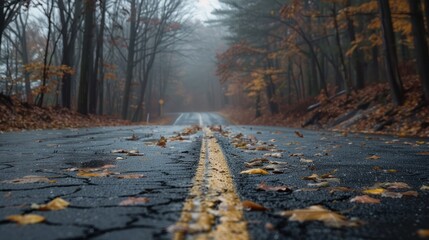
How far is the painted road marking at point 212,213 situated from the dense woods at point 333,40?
1168cm

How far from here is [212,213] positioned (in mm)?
1995

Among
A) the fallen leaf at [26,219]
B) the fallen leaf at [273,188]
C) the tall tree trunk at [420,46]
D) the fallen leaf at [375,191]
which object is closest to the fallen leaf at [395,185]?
the fallen leaf at [375,191]

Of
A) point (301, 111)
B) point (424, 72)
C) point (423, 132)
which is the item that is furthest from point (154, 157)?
point (301, 111)

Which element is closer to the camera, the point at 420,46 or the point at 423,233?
the point at 423,233

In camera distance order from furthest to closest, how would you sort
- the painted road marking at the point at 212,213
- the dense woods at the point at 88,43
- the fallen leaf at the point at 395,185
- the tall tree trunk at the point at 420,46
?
the dense woods at the point at 88,43 → the tall tree trunk at the point at 420,46 → the fallen leaf at the point at 395,185 → the painted road marking at the point at 212,213

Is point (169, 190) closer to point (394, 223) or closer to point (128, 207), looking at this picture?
point (128, 207)

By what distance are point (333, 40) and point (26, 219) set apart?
27.7 meters

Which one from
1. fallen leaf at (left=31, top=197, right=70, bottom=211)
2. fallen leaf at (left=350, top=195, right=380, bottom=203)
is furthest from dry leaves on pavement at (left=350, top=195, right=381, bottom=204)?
fallen leaf at (left=31, top=197, right=70, bottom=211)

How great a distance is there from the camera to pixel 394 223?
1914mm

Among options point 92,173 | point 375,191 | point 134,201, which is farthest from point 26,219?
point 375,191

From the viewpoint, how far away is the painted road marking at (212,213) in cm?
166

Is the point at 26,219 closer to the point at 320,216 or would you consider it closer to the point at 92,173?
the point at 320,216

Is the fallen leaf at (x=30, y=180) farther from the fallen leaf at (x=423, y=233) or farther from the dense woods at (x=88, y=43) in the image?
the dense woods at (x=88, y=43)

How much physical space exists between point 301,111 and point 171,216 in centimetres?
2408
